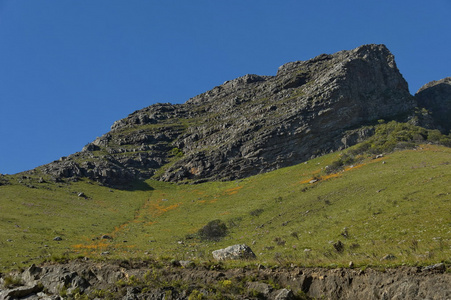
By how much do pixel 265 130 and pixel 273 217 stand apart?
63562mm

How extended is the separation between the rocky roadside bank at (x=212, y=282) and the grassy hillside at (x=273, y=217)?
0.86m

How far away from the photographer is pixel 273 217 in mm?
48938

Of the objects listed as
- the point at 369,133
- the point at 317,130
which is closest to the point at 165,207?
the point at 317,130

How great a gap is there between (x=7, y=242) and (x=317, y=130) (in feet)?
294

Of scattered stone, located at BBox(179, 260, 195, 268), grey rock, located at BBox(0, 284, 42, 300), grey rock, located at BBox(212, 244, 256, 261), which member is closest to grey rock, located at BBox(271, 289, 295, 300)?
scattered stone, located at BBox(179, 260, 195, 268)

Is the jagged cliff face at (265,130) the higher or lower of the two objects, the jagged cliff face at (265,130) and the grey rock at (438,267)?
the higher

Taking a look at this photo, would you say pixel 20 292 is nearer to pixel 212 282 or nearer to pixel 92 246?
pixel 212 282

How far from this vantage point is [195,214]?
6594 cm

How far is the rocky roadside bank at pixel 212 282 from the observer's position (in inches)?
448

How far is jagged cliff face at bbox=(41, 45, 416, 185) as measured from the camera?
102812mm

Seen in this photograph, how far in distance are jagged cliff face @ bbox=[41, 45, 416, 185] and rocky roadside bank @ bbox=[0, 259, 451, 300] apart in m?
84.7

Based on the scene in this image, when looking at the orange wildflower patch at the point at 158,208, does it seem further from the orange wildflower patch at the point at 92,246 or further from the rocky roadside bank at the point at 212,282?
the rocky roadside bank at the point at 212,282

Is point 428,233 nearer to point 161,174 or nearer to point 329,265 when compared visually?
point 329,265

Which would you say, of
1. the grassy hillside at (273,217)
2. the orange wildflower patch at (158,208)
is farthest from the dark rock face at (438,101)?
the orange wildflower patch at (158,208)
